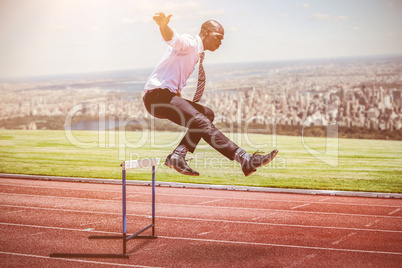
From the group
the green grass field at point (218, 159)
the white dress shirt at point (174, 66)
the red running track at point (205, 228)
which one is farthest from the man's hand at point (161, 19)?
the green grass field at point (218, 159)

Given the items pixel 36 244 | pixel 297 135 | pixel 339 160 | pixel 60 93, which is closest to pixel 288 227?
pixel 36 244

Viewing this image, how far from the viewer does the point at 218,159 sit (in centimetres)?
1753

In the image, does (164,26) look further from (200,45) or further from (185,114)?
(185,114)

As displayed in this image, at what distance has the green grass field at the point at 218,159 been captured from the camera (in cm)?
1360

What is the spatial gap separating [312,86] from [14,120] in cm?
1445

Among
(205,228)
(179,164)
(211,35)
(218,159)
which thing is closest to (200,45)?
(211,35)

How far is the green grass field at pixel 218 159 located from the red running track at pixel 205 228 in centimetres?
230

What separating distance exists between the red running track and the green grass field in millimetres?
2304

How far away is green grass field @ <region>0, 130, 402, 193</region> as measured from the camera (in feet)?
44.6

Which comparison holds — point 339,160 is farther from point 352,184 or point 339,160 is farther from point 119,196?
point 119,196

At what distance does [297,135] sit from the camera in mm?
22453

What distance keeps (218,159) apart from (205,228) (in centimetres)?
961

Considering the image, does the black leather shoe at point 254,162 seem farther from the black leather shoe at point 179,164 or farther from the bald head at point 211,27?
the bald head at point 211,27

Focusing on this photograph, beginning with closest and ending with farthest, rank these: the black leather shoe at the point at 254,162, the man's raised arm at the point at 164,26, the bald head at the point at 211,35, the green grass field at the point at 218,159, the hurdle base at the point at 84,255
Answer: the man's raised arm at the point at 164,26
the black leather shoe at the point at 254,162
the bald head at the point at 211,35
the hurdle base at the point at 84,255
the green grass field at the point at 218,159
